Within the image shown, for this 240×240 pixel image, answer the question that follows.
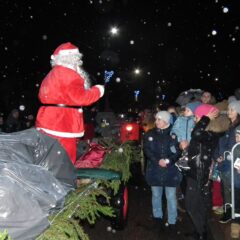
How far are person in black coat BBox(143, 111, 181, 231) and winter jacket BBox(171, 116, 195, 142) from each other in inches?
7.0

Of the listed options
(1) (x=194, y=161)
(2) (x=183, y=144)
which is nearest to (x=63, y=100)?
(1) (x=194, y=161)

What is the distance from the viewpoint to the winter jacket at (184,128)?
21.7 feet

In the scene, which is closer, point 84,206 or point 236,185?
point 84,206

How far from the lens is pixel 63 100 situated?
4.98 m

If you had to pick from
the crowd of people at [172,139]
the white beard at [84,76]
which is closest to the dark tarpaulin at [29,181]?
the crowd of people at [172,139]

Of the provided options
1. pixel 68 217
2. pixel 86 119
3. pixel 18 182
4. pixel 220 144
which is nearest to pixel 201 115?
pixel 220 144

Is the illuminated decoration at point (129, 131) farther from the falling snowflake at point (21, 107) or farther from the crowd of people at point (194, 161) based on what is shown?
the falling snowflake at point (21, 107)

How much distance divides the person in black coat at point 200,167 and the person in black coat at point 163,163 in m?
0.51

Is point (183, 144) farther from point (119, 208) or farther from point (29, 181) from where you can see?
point (29, 181)

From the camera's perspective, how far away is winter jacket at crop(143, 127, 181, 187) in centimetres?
645

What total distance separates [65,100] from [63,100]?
26mm

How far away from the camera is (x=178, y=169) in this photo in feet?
21.2

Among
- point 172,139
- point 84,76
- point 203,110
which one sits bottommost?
point 172,139

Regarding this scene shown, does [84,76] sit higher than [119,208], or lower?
higher
